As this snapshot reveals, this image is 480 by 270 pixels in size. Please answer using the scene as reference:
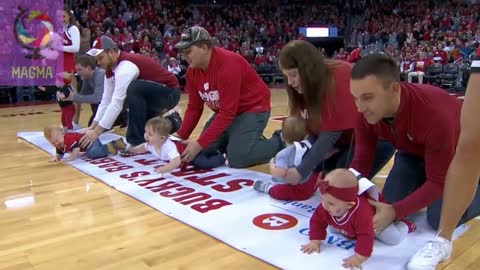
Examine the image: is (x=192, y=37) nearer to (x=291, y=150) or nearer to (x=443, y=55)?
(x=291, y=150)

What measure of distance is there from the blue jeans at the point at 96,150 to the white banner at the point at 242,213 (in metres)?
0.15

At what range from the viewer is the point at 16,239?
1791 millimetres

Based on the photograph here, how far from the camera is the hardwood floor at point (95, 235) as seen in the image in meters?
1.55

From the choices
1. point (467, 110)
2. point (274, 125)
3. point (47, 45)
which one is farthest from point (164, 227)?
point (47, 45)

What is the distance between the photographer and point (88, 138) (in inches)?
123

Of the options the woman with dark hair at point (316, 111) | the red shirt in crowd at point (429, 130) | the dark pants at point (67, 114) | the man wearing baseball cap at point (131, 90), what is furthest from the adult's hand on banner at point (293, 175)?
the dark pants at point (67, 114)

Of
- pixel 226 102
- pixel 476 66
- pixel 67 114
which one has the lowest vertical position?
pixel 67 114

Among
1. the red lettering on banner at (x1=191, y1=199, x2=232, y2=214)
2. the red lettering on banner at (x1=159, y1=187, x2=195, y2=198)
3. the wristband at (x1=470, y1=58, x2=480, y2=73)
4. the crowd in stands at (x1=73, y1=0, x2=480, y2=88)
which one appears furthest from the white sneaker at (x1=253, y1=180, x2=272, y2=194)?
the crowd in stands at (x1=73, y1=0, x2=480, y2=88)

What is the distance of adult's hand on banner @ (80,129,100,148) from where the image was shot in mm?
3109

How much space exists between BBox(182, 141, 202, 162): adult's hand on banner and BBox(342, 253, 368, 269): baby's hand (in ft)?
4.25

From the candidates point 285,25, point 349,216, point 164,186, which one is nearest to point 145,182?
point 164,186

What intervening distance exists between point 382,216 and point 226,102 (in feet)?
4.30

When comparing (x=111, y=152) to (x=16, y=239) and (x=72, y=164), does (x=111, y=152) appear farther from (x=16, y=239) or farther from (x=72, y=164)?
(x=16, y=239)

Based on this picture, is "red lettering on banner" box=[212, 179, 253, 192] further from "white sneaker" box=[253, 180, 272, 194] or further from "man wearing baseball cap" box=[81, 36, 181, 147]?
"man wearing baseball cap" box=[81, 36, 181, 147]
